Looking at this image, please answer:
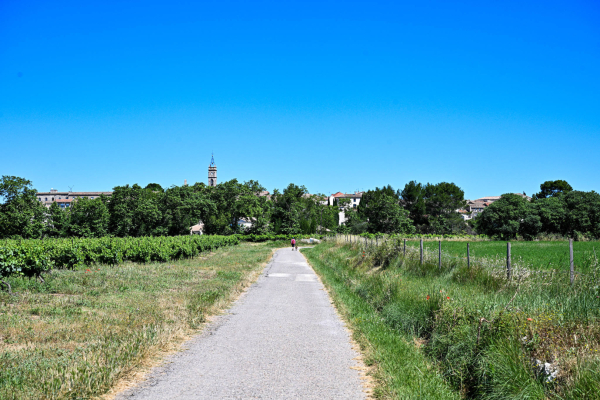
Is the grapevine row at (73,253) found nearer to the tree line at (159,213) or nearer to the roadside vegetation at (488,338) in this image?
the roadside vegetation at (488,338)

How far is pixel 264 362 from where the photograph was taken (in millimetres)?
6844

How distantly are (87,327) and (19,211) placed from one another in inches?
2622

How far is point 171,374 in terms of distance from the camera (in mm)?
6191

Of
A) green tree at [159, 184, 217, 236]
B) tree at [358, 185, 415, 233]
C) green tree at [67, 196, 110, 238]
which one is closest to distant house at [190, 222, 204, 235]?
green tree at [159, 184, 217, 236]

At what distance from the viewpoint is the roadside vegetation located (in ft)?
16.3

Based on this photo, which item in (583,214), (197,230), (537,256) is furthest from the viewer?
(197,230)

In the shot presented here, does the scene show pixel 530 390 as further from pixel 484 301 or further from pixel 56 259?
pixel 56 259

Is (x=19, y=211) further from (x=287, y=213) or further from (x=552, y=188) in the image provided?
(x=552, y=188)

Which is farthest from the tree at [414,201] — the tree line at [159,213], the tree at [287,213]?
the tree at [287,213]

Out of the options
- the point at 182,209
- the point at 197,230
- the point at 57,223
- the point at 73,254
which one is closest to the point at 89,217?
the point at 57,223

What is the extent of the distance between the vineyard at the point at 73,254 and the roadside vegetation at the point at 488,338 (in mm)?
11379

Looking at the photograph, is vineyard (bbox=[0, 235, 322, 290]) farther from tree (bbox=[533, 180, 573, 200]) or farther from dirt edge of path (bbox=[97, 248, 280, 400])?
tree (bbox=[533, 180, 573, 200])

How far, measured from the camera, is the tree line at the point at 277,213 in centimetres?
6088

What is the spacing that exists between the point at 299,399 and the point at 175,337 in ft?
12.7
